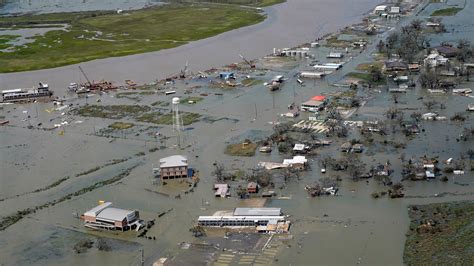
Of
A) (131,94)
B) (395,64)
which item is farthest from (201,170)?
(395,64)

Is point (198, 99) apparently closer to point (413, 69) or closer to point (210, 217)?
point (413, 69)

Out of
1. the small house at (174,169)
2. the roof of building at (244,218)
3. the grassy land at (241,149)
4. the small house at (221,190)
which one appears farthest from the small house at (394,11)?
the roof of building at (244,218)

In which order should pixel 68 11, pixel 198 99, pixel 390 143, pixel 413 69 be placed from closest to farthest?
1. pixel 390 143
2. pixel 198 99
3. pixel 413 69
4. pixel 68 11

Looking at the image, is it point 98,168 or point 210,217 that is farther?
point 98,168

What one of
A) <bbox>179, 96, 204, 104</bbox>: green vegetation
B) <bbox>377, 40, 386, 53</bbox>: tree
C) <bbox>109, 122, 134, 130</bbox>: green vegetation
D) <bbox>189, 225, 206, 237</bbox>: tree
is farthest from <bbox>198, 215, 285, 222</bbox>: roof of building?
<bbox>377, 40, 386, 53</bbox>: tree

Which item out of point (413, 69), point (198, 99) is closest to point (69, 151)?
point (198, 99)

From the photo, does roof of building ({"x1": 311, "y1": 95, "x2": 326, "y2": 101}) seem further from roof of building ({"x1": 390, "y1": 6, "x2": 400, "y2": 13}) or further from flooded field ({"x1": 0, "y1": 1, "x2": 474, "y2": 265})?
roof of building ({"x1": 390, "y1": 6, "x2": 400, "y2": 13})

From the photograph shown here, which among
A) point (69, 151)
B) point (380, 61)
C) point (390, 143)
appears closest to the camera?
point (390, 143)
